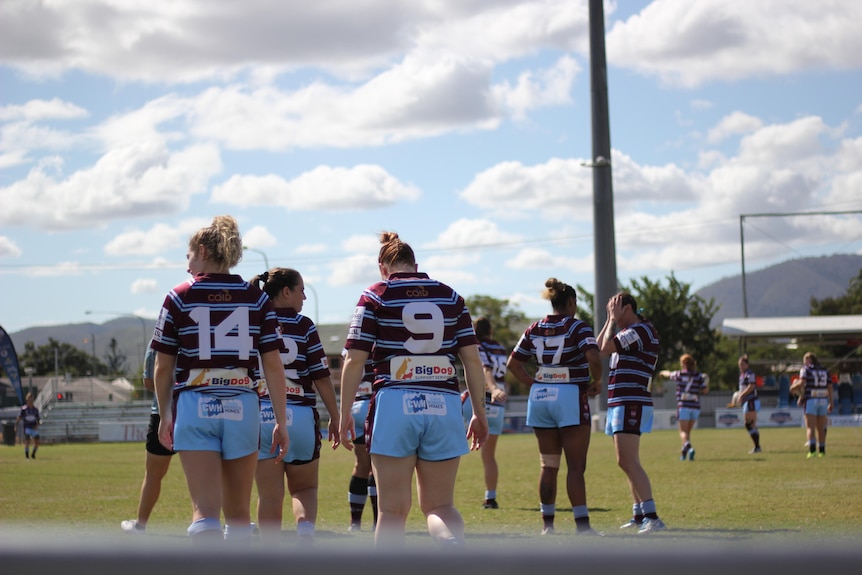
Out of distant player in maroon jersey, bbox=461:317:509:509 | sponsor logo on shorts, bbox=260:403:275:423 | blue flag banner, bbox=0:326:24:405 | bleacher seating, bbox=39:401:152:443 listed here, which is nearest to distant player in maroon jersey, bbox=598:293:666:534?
distant player in maroon jersey, bbox=461:317:509:509

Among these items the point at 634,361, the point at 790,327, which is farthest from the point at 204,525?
the point at 790,327

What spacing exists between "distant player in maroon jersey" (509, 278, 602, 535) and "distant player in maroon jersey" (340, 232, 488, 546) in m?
3.17

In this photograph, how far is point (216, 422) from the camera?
5.46m

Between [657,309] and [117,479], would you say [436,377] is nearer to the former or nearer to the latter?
[117,479]

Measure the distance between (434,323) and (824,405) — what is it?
1759cm

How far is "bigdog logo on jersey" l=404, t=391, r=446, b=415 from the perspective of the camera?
5.80 m

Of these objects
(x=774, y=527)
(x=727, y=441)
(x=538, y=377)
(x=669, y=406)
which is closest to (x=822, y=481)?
(x=774, y=527)

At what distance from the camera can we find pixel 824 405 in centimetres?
2145

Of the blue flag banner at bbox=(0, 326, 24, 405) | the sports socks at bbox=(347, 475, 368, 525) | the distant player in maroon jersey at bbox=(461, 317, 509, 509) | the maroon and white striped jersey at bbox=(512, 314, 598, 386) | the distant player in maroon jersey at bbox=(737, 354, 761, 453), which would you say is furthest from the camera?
the blue flag banner at bbox=(0, 326, 24, 405)

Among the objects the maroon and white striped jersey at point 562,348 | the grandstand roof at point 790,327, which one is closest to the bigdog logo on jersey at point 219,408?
the maroon and white striped jersey at point 562,348

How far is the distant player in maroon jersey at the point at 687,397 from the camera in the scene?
21.5 m

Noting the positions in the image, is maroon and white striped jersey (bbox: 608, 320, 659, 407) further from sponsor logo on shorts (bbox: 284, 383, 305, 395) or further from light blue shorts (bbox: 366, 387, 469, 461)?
light blue shorts (bbox: 366, 387, 469, 461)

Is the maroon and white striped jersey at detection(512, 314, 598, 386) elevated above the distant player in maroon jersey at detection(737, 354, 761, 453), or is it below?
above

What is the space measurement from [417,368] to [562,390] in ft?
11.7
